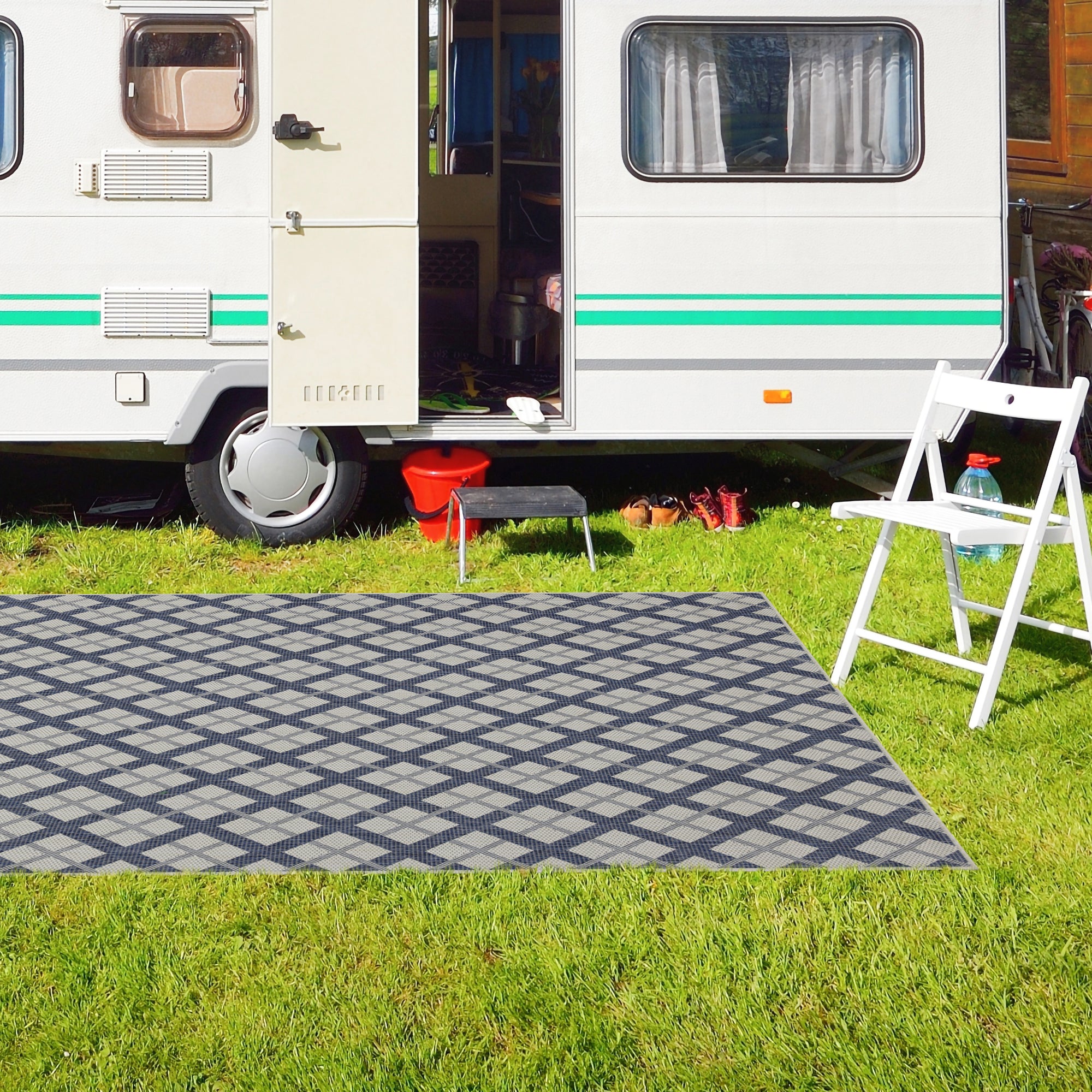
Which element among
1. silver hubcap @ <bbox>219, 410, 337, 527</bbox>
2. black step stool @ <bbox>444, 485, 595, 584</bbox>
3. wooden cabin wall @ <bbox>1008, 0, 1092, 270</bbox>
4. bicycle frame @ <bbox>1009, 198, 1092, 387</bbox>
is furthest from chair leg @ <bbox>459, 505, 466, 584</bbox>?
wooden cabin wall @ <bbox>1008, 0, 1092, 270</bbox>

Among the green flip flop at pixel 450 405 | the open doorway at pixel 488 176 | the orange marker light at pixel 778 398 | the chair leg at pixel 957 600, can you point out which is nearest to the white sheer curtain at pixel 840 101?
the orange marker light at pixel 778 398

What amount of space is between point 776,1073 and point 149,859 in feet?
5.31

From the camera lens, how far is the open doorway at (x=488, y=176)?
8.62 meters

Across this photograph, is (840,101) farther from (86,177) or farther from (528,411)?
(86,177)

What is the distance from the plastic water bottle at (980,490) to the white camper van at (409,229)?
0.39 meters

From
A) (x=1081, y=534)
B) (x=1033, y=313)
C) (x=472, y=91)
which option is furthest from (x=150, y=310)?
(x=1033, y=313)

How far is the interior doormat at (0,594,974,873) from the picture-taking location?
369 centimetres

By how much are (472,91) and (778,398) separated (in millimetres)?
3420

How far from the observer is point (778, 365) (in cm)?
638

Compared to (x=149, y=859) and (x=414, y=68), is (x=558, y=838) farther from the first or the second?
(x=414, y=68)

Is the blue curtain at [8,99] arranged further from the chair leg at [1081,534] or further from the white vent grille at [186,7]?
the chair leg at [1081,534]

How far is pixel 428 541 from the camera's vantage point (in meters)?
6.61

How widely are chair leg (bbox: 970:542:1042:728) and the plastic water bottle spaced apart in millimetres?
1640

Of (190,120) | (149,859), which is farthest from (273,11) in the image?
(149,859)
